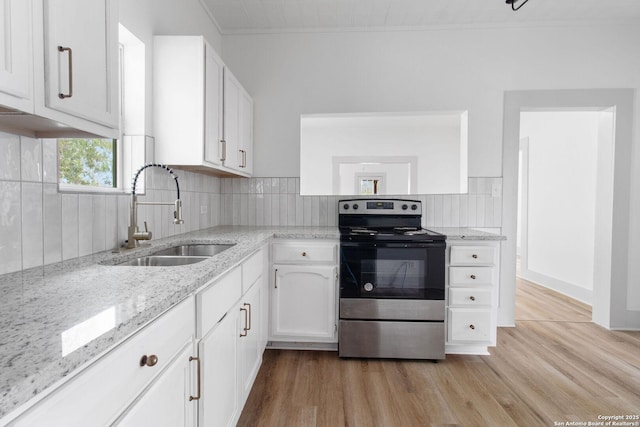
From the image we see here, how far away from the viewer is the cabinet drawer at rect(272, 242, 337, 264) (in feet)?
7.50

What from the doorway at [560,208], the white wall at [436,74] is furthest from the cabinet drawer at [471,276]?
the doorway at [560,208]

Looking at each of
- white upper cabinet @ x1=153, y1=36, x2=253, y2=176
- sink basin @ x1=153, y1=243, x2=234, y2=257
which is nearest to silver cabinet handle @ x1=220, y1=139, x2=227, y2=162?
white upper cabinet @ x1=153, y1=36, x2=253, y2=176

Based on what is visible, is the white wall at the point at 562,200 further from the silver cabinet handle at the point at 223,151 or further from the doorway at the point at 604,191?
the silver cabinet handle at the point at 223,151

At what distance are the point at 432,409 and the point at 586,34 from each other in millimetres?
3242

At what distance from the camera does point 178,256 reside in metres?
1.59

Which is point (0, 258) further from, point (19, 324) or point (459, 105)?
point (459, 105)

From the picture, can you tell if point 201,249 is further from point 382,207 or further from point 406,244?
point 382,207

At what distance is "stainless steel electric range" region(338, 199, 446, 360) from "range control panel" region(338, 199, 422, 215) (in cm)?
49

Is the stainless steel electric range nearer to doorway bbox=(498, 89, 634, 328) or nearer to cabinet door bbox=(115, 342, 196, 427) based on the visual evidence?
doorway bbox=(498, 89, 634, 328)

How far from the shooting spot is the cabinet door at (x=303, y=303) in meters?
2.29

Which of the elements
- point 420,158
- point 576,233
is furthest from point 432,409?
point 420,158

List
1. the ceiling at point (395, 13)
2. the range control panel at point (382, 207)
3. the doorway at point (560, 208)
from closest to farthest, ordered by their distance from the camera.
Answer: the ceiling at point (395, 13) < the range control panel at point (382, 207) < the doorway at point (560, 208)

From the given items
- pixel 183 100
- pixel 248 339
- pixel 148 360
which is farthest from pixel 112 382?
pixel 183 100

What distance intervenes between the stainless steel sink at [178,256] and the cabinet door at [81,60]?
65 centimetres
